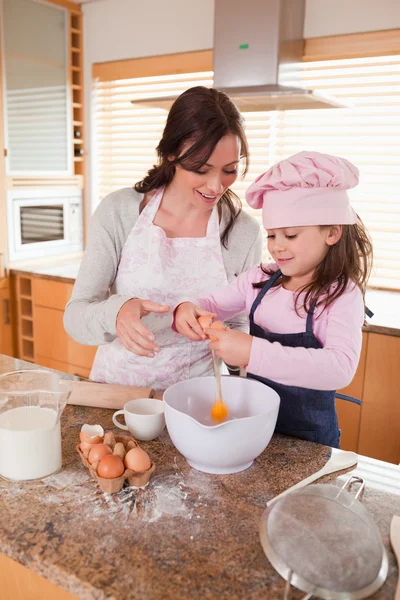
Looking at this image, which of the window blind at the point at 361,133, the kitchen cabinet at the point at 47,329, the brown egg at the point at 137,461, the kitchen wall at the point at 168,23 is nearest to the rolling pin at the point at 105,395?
the brown egg at the point at 137,461

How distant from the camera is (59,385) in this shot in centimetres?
103

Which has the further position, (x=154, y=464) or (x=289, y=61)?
(x=289, y=61)

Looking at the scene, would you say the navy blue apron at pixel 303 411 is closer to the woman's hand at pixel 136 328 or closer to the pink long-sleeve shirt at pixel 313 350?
the pink long-sleeve shirt at pixel 313 350

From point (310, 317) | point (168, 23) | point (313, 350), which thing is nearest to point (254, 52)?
point (168, 23)

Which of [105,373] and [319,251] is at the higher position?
[319,251]

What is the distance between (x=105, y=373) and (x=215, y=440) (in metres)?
0.68

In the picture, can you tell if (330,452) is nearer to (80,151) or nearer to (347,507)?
(347,507)

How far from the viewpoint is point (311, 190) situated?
3.54 ft

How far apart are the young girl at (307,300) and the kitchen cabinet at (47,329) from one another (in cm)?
183

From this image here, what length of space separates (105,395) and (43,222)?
2.27 metres

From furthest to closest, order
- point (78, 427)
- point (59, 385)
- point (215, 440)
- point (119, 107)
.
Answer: point (119, 107), point (78, 427), point (59, 385), point (215, 440)

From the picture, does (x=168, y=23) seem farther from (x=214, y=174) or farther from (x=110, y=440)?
(x=110, y=440)

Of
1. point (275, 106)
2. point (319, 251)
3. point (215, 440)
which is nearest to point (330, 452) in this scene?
point (215, 440)

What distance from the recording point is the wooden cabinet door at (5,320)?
3.10 meters
